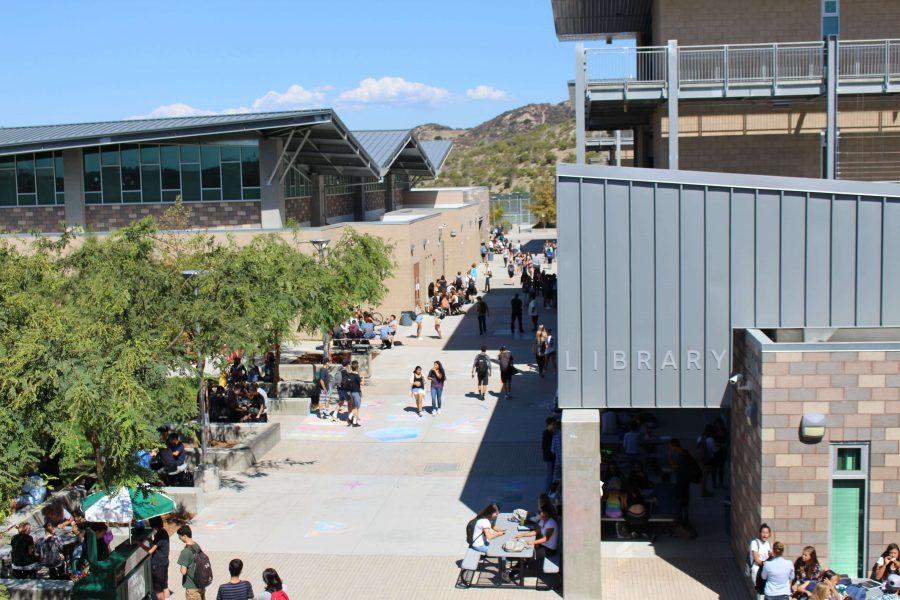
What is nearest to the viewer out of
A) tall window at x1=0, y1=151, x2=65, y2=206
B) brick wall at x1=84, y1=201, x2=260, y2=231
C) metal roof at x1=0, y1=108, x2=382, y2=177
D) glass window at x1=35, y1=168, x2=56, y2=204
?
metal roof at x1=0, y1=108, x2=382, y2=177

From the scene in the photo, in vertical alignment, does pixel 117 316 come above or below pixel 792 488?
above

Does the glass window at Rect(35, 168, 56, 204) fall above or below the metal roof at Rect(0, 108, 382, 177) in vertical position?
below

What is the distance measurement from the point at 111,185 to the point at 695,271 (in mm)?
26829

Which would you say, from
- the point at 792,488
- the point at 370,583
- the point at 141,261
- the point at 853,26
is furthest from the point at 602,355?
the point at 853,26

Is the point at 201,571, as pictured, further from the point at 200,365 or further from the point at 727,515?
the point at 727,515

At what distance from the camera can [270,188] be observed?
35.0m

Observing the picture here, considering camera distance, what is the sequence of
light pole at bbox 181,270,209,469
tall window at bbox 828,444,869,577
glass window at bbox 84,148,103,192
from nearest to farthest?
tall window at bbox 828,444,869,577 → light pole at bbox 181,270,209,469 → glass window at bbox 84,148,103,192

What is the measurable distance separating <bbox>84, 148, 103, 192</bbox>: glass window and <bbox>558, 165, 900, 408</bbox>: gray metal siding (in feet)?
85.7

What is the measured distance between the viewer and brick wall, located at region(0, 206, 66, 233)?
120ft

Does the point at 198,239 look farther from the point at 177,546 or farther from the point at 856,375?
the point at 856,375

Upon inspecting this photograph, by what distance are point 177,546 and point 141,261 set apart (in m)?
6.66

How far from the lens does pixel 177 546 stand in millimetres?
15531

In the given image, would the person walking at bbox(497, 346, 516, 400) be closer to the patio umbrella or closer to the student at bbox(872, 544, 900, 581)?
the patio umbrella

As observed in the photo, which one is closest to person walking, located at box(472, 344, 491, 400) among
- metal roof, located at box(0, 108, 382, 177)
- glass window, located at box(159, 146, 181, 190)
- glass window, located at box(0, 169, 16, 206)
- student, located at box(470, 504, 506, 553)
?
student, located at box(470, 504, 506, 553)
